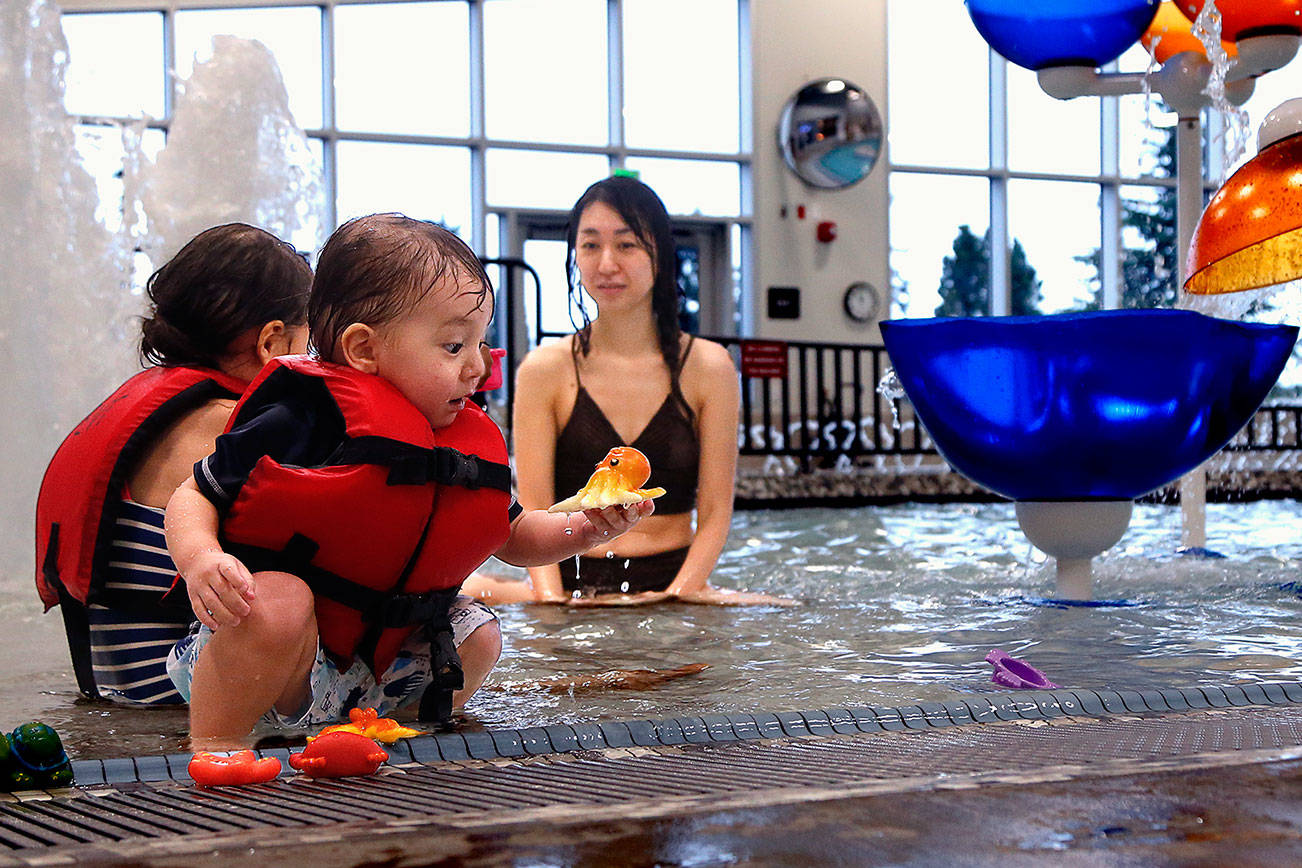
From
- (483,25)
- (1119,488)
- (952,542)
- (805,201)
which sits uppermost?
(483,25)

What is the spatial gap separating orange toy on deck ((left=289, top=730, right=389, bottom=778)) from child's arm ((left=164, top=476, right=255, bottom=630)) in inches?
7.5

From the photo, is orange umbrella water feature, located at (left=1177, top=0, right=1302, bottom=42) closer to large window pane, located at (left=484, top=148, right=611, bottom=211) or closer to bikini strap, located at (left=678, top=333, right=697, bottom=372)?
bikini strap, located at (left=678, top=333, right=697, bottom=372)

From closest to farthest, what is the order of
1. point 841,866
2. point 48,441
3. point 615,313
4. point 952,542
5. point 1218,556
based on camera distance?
point 841,866
point 615,313
point 1218,556
point 48,441
point 952,542

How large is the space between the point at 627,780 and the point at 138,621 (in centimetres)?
99

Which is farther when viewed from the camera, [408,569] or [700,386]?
[700,386]

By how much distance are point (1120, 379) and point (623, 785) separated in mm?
1819

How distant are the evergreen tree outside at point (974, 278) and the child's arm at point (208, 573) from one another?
1162 centimetres

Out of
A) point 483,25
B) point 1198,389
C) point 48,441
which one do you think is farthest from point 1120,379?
point 483,25

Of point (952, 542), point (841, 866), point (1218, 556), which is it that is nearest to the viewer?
point (841, 866)

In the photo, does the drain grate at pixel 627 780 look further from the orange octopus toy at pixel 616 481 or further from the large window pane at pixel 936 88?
the large window pane at pixel 936 88

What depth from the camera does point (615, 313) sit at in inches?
125

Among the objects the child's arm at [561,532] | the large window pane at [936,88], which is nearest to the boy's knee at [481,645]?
the child's arm at [561,532]

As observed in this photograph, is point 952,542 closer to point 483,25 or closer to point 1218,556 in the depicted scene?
point 1218,556

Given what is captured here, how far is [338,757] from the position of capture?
130 cm
